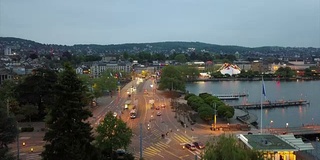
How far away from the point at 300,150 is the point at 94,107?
2566 cm

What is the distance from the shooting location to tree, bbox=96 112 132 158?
62.2 feet

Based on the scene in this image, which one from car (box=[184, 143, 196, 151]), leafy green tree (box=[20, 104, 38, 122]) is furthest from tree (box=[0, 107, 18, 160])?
leafy green tree (box=[20, 104, 38, 122])

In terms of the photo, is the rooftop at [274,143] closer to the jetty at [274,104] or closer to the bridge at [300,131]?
the bridge at [300,131]

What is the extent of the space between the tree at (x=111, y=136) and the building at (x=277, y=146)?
631cm

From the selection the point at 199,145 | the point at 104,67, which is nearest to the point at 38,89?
the point at 199,145

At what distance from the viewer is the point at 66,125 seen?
48.8 feet

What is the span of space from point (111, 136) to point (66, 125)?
15.3ft

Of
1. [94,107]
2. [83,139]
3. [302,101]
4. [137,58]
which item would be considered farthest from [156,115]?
[137,58]

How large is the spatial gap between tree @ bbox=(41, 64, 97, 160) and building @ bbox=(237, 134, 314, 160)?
8.55 m

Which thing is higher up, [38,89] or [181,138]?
[38,89]

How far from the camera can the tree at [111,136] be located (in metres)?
19.0

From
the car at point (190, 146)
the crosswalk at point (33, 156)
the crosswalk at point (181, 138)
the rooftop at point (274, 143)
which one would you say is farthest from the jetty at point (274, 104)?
the crosswalk at point (33, 156)

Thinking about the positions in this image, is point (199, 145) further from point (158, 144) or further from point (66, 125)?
point (66, 125)

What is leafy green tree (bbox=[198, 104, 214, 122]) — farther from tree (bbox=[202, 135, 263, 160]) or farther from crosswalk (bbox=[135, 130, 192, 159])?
tree (bbox=[202, 135, 263, 160])
